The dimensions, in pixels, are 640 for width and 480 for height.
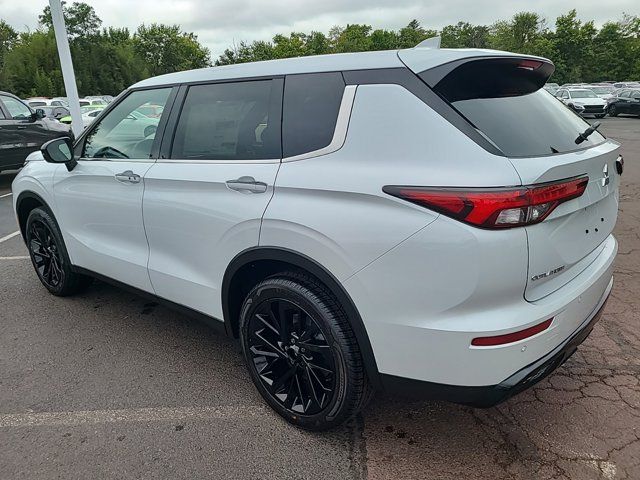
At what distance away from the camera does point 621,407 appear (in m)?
2.57

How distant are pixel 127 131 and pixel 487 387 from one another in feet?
9.35

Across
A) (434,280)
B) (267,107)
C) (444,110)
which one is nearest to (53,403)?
(267,107)

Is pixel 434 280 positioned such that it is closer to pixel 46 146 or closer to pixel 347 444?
pixel 347 444

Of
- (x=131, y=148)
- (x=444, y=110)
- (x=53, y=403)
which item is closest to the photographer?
(x=444, y=110)

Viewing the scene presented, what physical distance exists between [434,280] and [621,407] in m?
1.59

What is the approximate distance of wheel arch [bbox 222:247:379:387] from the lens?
2055 mm

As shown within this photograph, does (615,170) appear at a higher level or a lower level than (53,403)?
higher

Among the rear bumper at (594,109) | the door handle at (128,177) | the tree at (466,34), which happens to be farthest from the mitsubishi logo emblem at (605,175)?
the tree at (466,34)

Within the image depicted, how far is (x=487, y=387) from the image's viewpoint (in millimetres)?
1869

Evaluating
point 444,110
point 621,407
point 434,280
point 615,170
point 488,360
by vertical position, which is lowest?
point 621,407

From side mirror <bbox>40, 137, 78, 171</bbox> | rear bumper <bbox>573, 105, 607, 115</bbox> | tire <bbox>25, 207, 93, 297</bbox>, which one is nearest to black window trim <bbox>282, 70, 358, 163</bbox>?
side mirror <bbox>40, 137, 78, 171</bbox>

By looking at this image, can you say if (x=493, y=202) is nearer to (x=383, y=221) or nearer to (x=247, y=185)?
(x=383, y=221)

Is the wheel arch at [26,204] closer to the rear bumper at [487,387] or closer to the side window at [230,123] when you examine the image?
the side window at [230,123]

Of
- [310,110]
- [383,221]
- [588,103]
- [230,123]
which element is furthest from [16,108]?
[588,103]
